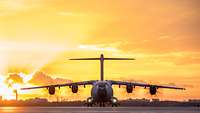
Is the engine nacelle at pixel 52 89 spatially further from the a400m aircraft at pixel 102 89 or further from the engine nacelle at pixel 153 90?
the engine nacelle at pixel 153 90

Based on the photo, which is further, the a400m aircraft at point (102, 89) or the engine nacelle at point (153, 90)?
the engine nacelle at point (153, 90)

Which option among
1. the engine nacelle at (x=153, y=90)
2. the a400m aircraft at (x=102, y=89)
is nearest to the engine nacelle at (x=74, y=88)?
the a400m aircraft at (x=102, y=89)

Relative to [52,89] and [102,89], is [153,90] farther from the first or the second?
[52,89]

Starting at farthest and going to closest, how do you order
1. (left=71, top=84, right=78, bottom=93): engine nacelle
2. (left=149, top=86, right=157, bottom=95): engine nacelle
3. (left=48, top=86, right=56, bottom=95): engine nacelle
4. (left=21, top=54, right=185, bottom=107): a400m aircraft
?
(left=149, top=86, right=157, bottom=95): engine nacelle, (left=71, top=84, right=78, bottom=93): engine nacelle, (left=48, top=86, right=56, bottom=95): engine nacelle, (left=21, top=54, right=185, bottom=107): a400m aircraft

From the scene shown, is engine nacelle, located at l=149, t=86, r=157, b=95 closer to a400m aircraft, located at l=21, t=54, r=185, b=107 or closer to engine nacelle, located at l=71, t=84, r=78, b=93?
a400m aircraft, located at l=21, t=54, r=185, b=107

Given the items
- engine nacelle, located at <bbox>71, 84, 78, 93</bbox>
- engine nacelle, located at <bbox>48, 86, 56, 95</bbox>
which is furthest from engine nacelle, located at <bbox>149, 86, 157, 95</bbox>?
engine nacelle, located at <bbox>48, 86, 56, 95</bbox>

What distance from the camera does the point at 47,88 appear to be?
93.0 m

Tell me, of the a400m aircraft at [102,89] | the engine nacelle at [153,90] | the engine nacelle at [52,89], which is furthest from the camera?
the engine nacelle at [153,90]

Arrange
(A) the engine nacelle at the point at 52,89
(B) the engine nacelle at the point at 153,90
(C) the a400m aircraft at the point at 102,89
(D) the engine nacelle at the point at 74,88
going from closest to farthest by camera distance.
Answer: (C) the a400m aircraft at the point at 102,89, (A) the engine nacelle at the point at 52,89, (D) the engine nacelle at the point at 74,88, (B) the engine nacelle at the point at 153,90

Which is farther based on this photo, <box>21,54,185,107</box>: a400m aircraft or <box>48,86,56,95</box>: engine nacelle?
<box>48,86,56,95</box>: engine nacelle

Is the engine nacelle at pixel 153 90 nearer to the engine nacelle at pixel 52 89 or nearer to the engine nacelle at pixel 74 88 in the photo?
the engine nacelle at pixel 74 88

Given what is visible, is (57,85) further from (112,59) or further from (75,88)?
(112,59)

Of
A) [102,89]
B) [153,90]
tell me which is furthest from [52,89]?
[153,90]

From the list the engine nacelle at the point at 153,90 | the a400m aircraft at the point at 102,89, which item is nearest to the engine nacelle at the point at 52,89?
the a400m aircraft at the point at 102,89
